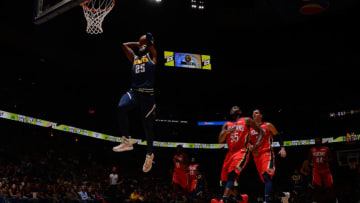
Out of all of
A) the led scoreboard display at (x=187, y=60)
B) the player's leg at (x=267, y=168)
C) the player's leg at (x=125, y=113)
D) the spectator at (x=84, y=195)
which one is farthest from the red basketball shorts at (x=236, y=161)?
the led scoreboard display at (x=187, y=60)

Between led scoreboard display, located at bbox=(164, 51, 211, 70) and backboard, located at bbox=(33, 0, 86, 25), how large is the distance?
1161cm

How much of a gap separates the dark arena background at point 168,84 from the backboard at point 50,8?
736 centimetres

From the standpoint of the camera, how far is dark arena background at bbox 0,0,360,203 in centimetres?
1620

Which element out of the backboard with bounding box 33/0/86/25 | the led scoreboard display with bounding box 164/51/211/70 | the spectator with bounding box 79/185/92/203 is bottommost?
the spectator with bounding box 79/185/92/203

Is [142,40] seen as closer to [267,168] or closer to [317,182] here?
[267,168]

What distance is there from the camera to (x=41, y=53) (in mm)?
16484

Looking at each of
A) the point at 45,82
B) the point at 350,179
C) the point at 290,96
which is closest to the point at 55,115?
the point at 45,82

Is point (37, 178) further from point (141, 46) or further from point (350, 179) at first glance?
point (350, 179)

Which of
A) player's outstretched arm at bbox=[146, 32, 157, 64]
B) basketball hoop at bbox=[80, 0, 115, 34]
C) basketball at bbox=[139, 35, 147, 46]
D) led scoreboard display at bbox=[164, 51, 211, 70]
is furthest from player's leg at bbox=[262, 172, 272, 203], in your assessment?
led scoreboard display at bbox=[164, 51, 211, 70]

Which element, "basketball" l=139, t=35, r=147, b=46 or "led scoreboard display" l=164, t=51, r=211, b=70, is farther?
"led scoreboard display" l=164, t=51, r=211, b=70

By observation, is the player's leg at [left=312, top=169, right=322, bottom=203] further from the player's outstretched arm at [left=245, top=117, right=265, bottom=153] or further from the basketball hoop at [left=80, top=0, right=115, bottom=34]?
the basketball hoop at [left=80, top=0, right=115, bottom=34]

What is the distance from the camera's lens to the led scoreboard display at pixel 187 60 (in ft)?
64.3

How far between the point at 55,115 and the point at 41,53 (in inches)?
154

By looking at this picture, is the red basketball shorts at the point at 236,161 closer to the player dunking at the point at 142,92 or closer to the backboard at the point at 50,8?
the player dunking at the point at 142,92
